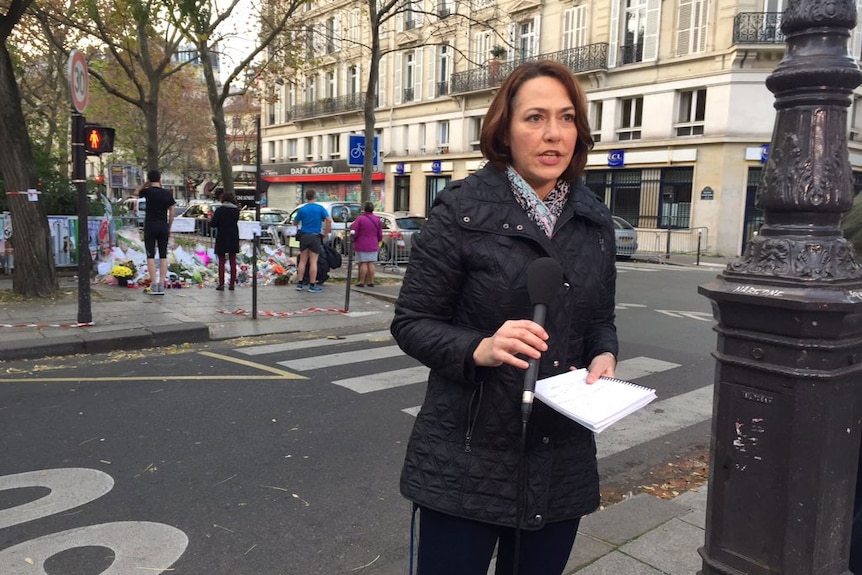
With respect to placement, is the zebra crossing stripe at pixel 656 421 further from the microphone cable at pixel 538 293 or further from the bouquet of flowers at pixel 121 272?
the bouquet of flowers at pixel 121 272

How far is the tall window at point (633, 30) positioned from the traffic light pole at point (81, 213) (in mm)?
24003

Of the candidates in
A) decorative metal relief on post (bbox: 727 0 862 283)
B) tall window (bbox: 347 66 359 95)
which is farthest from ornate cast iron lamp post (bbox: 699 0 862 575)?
tall window (bbox: 347 66 359 95)

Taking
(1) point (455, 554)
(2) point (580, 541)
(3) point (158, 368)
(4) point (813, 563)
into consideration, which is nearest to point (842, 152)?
(4) point (813, 563)

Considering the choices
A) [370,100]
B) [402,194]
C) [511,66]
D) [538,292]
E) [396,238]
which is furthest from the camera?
[402,194]

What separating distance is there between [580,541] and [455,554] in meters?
1.55

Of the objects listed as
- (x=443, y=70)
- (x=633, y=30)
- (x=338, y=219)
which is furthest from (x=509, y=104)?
(x=443, y=70)

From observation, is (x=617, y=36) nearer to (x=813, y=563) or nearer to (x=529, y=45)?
(x=529, y=45)

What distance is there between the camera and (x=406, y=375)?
688 centimetres

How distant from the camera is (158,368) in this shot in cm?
702

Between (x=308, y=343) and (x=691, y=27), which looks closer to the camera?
(x=308, y=343)

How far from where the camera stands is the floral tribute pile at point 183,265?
12711 mm

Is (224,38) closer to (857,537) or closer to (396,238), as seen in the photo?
(396,238)

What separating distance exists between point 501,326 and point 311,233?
462 inches

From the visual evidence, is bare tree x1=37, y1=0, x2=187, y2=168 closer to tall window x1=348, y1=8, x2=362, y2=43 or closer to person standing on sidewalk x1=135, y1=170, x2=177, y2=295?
person standing on sidewalk x1=135, y1=170, x2=177, y2=295
